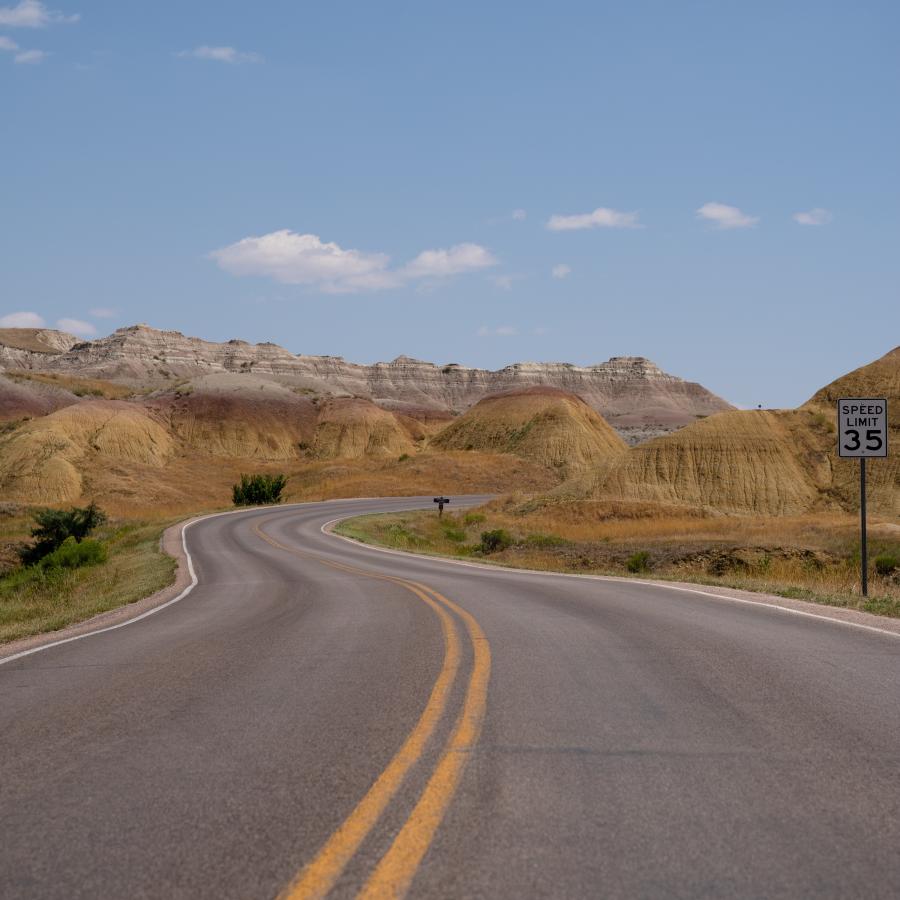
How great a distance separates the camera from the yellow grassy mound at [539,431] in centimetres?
9950

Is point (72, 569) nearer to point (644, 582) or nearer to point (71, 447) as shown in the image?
point (644, 582)

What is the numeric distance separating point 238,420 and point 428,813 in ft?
369

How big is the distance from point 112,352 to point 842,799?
174m

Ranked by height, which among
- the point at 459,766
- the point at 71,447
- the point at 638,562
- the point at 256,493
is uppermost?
the point at 71,447

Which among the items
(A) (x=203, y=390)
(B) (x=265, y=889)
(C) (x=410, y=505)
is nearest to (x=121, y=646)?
(B) (x=265, y=889)

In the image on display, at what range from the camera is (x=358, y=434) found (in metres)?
116

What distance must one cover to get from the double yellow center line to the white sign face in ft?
35.7

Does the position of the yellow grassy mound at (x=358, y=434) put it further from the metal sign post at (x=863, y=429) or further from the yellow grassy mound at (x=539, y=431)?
the metal sign post at (x=863, y=429)

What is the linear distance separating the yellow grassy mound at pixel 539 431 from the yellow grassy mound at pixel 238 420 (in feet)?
62.6

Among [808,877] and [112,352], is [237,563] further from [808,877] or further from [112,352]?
[112,352]

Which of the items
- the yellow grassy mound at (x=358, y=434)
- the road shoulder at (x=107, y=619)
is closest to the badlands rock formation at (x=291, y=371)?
the yellow grassy mound at (x=358, y=434)

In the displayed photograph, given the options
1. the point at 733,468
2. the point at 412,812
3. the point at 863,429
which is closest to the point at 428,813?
the point at 412,812

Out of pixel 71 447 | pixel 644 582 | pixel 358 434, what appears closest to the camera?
pixel 644 582

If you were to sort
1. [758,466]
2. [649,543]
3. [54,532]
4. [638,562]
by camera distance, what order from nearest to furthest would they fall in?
1. [638,562]
2. [649,543]
3. [54,532]
4. [758,466]
